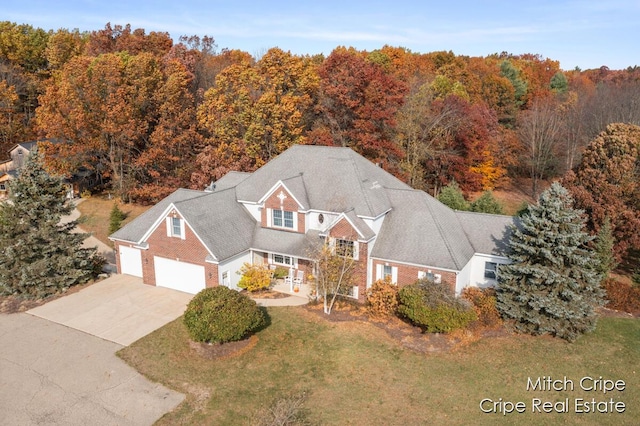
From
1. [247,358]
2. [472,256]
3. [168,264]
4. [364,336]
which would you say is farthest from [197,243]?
[472,256]

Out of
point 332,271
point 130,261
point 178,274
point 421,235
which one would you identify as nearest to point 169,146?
point 130,261

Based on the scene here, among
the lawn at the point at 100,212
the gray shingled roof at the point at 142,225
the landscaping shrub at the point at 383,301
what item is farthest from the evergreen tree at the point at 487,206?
the lawn at the point at 100,212

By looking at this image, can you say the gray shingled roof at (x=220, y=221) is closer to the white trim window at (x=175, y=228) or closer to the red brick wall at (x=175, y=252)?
the red brick wall at (x=175, y=252)

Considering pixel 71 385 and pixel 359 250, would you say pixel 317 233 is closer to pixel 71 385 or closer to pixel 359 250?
pixel 359 250

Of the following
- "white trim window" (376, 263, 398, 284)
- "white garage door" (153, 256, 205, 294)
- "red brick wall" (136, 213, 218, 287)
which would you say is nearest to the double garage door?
"white garage door" (153, 256, 205, 294)

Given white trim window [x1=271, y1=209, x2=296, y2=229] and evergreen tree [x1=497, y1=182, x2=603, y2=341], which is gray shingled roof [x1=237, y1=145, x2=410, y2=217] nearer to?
white trim window [x1=271, y1=209, x2=296, y2=229]
